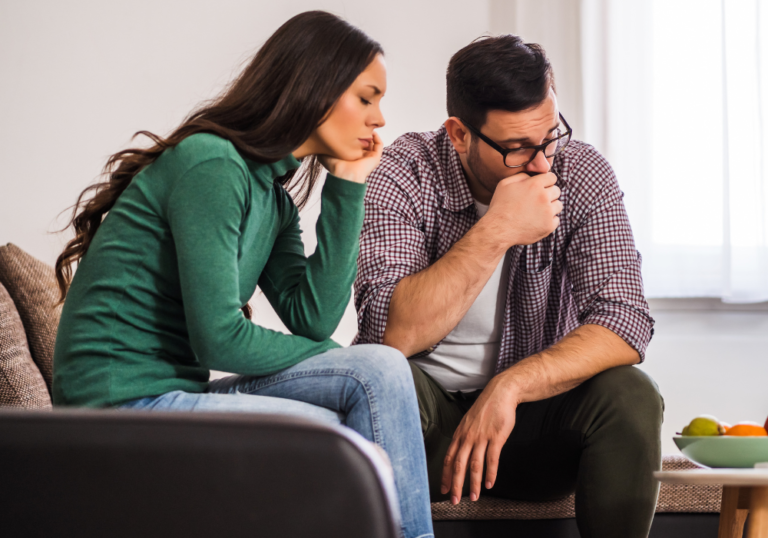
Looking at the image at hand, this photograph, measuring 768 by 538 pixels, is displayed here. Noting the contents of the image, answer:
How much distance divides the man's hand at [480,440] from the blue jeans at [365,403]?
302 millimetres

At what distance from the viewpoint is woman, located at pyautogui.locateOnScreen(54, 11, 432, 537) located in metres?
0.85

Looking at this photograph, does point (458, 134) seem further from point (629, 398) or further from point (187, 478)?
point (187, 478)

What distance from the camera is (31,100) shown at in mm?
2277

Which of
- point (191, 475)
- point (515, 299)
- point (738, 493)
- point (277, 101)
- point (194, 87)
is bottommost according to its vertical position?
point (738, 493)

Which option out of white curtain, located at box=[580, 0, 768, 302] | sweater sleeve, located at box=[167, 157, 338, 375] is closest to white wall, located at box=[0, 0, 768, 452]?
white curtain, located at box=[580, 0, 768, 302]

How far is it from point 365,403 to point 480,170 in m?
0.75

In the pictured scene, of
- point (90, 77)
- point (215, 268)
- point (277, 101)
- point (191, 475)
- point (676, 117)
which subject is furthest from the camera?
point (676, 117)

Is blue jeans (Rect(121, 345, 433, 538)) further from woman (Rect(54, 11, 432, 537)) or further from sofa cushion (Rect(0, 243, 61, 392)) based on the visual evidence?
sofa cushion (Rect(0, 243, 61, 392))

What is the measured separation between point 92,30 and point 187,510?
2.38 m

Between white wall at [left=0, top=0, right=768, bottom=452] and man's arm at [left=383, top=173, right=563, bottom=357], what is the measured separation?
44.7 inches

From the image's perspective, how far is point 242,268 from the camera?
1.02 m

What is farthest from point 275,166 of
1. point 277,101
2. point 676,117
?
point 676,117

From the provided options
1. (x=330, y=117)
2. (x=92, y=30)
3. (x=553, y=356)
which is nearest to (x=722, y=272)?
(x=553, y=356)

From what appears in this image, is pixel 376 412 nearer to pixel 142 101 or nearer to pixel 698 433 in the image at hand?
pixel 698 433
